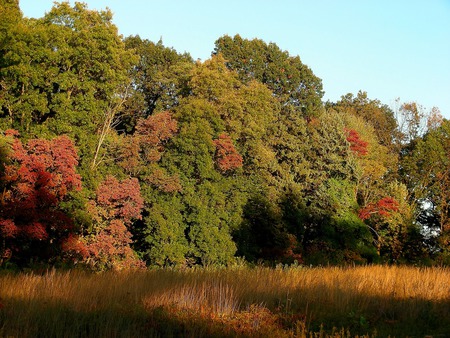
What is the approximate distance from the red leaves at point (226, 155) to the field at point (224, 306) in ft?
72.0

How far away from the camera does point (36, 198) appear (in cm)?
2073

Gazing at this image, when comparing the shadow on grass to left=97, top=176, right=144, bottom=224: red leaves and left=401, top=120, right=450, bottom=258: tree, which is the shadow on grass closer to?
left=97, top=176, right=144, bottom=224: red leaves

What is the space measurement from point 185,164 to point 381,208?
16.1m

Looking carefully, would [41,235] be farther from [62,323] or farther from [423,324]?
[423,324]

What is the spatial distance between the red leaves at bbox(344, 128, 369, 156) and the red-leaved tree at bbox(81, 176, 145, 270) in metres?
19.5

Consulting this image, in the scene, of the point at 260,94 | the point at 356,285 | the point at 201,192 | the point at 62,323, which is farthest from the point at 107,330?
the point at 260,94

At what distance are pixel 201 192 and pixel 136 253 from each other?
5.57m

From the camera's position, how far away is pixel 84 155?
27234 millimetres

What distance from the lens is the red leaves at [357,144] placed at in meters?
39.1

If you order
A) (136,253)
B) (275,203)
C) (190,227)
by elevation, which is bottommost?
(136,253)

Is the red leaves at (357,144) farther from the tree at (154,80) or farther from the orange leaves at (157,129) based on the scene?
the orange leaves at (157,129)

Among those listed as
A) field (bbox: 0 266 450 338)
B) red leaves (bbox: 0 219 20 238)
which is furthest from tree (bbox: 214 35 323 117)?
field (bbox: 0 266 450 338)

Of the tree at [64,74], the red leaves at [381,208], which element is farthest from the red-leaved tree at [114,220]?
the red leaves at [381,208]

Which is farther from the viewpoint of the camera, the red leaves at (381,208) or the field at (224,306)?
the red leaves at (381,208)
